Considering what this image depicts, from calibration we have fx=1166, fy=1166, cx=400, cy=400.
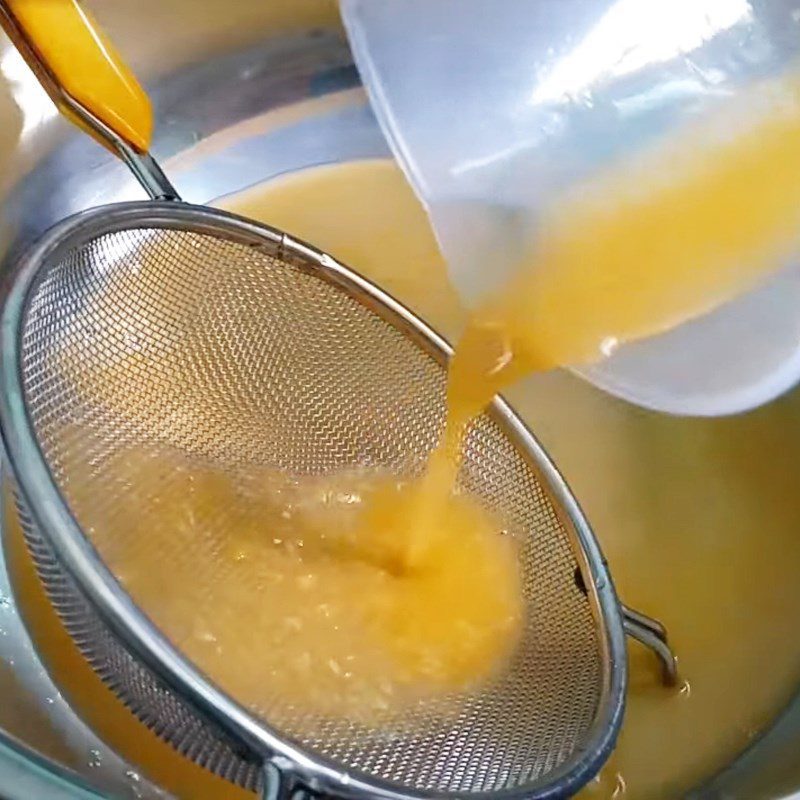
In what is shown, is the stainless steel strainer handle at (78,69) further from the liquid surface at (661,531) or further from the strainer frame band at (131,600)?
the liquid surface at (661,531)

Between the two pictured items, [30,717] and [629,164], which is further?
[30,717]

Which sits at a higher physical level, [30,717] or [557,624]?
[30,717]

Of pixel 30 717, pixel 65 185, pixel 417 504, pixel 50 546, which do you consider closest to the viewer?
pixel 50 546

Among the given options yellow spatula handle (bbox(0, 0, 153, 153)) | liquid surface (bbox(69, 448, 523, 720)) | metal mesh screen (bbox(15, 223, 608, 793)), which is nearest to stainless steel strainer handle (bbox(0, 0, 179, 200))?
yellow spatula handle (bbox(0, 0, 153, 153))

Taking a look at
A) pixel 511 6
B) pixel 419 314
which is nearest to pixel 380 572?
pixel 419 314

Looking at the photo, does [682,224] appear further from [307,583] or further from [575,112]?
[307,583]

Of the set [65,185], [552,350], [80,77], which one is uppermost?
[80,77]

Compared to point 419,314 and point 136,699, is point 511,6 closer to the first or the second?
point 419,314
